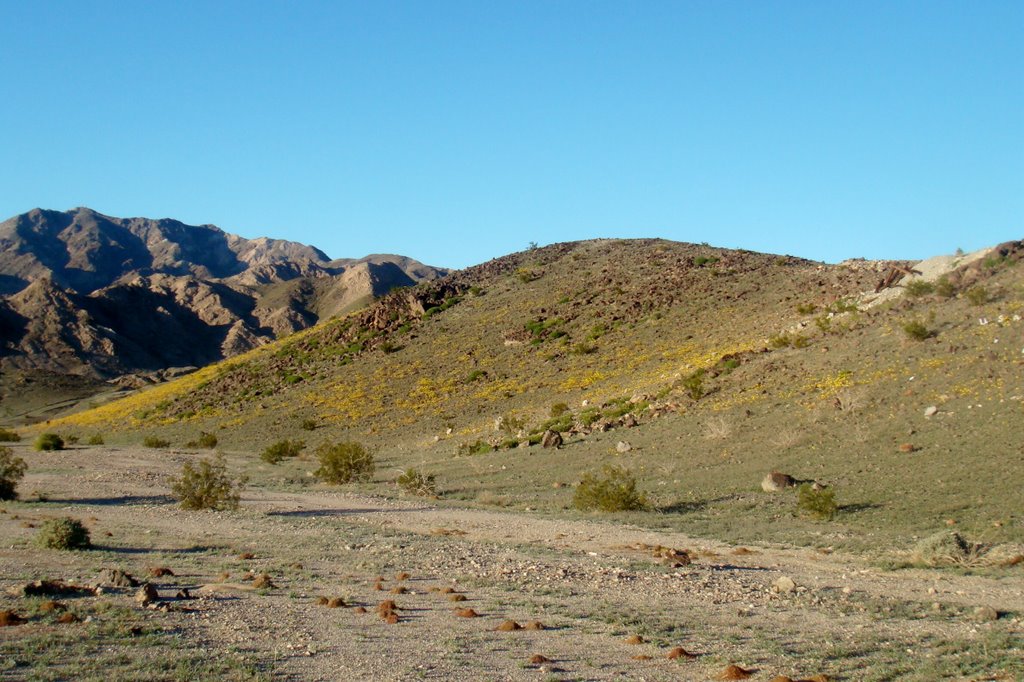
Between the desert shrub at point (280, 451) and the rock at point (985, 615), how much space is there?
1291 inches

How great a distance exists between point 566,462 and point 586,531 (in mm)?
11788

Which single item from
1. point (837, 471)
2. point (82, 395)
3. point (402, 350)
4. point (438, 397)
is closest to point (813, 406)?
point (837, 471)

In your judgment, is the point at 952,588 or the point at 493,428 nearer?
the point at 952,588

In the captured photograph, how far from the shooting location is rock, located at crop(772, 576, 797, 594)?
1150 centimetres

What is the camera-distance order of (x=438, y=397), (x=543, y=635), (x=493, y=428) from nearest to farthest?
(x=543, y=635) → (x=493, y=428) → (x=438, y=397)

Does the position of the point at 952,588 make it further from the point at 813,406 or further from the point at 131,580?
the point at 813,406

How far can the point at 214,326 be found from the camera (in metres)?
131

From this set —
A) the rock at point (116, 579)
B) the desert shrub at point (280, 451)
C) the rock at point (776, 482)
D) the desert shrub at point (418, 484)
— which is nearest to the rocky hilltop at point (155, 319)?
the desert shrub at point (280, 451)

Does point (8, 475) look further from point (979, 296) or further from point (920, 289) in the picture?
point (920, 289)

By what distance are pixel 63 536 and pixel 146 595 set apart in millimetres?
4504

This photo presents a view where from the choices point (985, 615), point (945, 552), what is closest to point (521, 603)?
point (985, 615)

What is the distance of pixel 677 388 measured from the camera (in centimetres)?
3500

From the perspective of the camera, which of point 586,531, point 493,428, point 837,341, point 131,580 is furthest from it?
point 493,428

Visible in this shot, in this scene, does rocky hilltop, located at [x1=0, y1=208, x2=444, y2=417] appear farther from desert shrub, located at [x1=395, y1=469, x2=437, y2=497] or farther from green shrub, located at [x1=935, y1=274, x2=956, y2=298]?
green shrub, located at [x1=935, y1=274, x2=956, y2=298]
